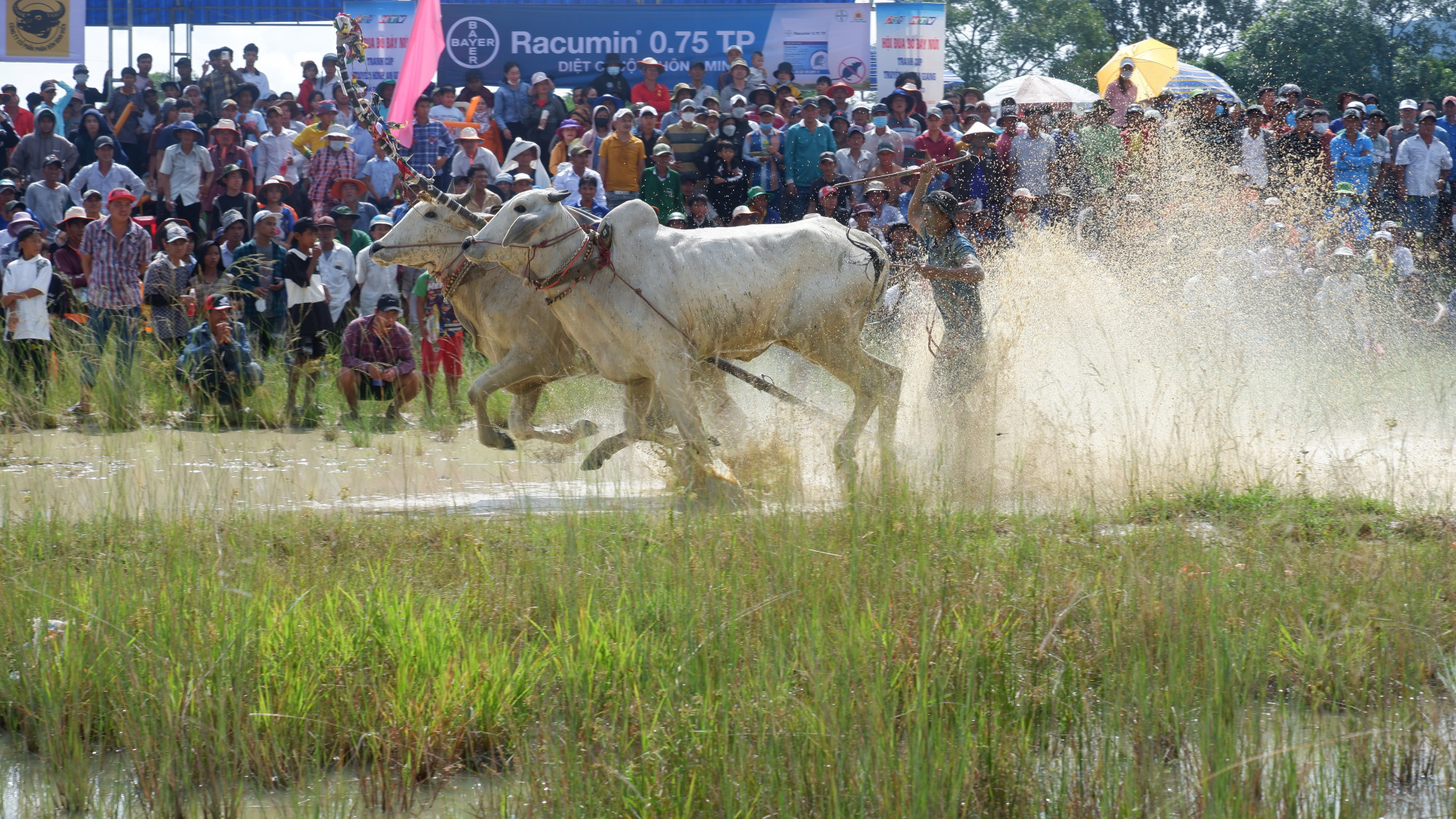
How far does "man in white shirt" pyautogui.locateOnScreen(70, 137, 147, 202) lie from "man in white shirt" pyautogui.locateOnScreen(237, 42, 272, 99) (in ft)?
13.1

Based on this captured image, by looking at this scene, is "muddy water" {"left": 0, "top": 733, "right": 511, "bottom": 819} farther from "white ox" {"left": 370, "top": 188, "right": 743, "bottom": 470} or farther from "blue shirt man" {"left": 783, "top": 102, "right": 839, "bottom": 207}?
"blue shirt man" {"left": 783, "top": 102, "right": 839, "bottom": 207}

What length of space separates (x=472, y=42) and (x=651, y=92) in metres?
3.33

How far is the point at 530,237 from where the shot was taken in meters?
7.46

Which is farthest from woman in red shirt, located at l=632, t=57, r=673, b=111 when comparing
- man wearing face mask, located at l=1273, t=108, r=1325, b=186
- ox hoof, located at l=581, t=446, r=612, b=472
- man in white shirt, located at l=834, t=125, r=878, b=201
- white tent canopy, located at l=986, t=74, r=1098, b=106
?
ox hoof, located at l=581, t=446, r=612, b=472

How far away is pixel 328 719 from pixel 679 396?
3.39 metres

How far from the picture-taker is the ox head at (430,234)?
8141 millimetres

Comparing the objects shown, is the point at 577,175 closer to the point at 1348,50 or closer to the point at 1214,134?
the point at 1214,134

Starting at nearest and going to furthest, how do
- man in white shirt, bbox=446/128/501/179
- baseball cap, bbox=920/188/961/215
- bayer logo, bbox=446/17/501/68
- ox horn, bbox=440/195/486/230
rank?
1. ox horn, bbox=440/195/486/230
2. baseball cap, bbox=920/188/961/215
3. man in white shirt, bbox=446/128/501/179
4. bayer logo, bbox=446/17/501/68

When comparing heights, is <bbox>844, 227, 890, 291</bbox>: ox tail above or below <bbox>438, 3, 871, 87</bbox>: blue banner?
below

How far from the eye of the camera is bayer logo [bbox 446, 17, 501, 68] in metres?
19.0

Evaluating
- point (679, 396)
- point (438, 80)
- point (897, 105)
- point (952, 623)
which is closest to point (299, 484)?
point (679, 396)

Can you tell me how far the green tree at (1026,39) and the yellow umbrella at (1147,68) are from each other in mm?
18467

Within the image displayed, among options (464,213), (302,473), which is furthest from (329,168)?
(464,213)

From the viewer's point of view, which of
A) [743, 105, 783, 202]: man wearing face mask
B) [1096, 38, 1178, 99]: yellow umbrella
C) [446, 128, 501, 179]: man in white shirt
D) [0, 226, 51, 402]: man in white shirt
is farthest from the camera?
[1096, 38, 1178, 99]: yellow umbrella
